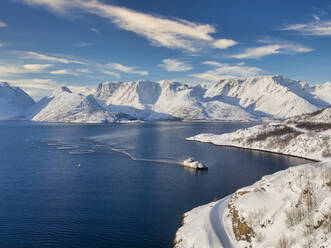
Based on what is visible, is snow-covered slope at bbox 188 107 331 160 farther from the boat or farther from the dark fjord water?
the boat

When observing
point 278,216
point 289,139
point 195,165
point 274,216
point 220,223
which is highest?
point 289,139

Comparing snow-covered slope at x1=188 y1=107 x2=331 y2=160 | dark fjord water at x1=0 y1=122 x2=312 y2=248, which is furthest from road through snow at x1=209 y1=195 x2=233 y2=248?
snow-covered slope at x1=188 y1=107 x2=331 y2=160

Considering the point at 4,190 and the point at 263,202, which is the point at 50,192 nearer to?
the point at 4,190

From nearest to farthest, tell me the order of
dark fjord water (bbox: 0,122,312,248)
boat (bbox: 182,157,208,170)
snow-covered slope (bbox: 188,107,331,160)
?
dark fjord water (bbox: 0,122,312,248) → boat (bbox: 182,157,208,170) → snow-covered slope (bbox: 188,107,331,160)

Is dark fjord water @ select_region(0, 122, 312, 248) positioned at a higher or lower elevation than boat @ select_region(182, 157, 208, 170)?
lower

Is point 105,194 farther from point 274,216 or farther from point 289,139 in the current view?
point 289,139

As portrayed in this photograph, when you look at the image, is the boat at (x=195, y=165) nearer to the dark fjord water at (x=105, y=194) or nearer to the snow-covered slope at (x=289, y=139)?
the dark fjord water at (x=105, y=194)

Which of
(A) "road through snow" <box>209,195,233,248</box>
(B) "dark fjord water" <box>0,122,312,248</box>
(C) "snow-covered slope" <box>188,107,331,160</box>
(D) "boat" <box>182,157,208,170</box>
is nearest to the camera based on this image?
(A) "road through snow" <box>209,195,233,248</box>

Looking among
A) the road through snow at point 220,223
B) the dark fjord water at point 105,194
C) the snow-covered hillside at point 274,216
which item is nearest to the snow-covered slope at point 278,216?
the snow-covered hillside at point 274,216

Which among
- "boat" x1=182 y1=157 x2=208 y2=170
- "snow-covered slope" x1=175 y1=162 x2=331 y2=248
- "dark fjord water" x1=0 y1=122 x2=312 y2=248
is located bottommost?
"dark fjord water" x1=0 y1=122 x2=312 y2=248

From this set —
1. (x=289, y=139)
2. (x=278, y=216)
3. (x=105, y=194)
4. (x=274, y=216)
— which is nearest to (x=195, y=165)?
(x=105, y=194)
